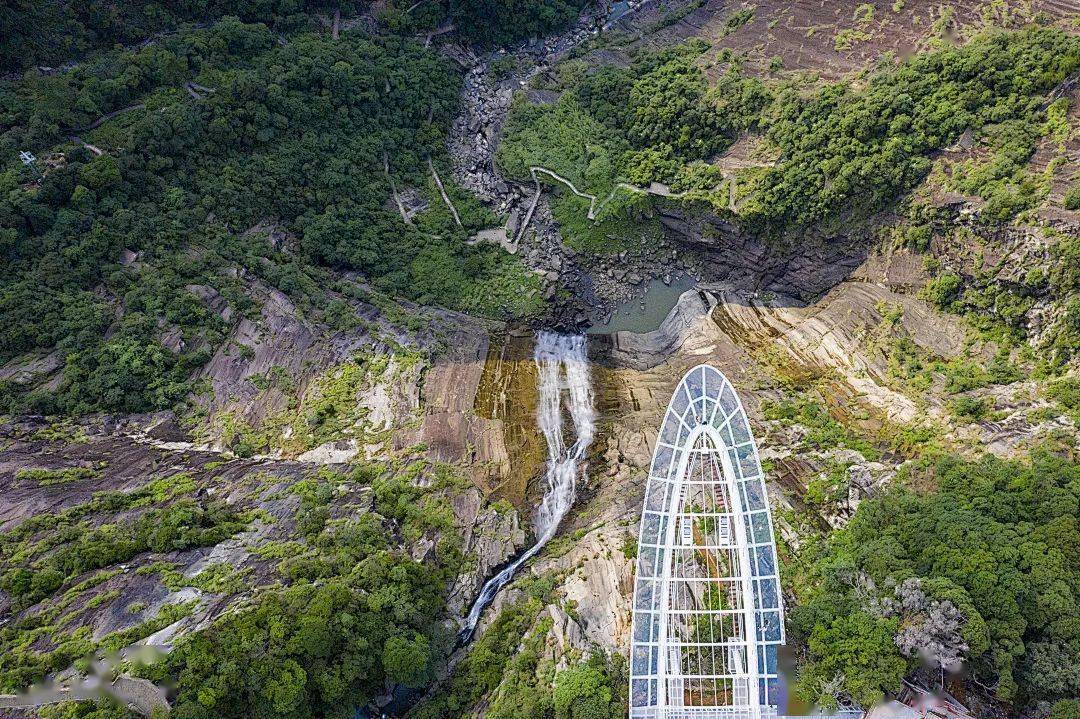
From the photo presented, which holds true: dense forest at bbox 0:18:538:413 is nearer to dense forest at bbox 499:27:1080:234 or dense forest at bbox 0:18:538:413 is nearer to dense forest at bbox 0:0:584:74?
dense forest at bbox 0:0:584:74

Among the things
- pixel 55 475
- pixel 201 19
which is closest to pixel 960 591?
pixel 55 475

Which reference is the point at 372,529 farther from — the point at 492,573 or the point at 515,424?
the point at 515,424

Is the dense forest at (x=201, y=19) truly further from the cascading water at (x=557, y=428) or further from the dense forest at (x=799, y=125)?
the cascading water at (x=557, y=428)

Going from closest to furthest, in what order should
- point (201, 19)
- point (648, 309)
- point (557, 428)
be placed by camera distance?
point (557, 428) < point (648, 309) < point (201, 19)

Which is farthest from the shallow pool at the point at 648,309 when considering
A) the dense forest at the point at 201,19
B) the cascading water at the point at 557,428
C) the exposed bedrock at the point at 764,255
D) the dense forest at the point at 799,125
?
the dense forest at the point at 201,19

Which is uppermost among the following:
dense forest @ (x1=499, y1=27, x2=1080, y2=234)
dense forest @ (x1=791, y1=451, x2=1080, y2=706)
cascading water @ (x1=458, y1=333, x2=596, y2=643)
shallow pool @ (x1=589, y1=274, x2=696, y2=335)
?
dense forest @ (x1=499, y1=27, x2=1080, y2=234)

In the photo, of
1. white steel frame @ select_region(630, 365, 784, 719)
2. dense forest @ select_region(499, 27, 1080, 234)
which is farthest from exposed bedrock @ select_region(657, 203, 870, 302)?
white steel frame @ select_region(630, 365, 784, 719)

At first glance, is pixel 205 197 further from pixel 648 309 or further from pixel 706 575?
pixel 706 575
